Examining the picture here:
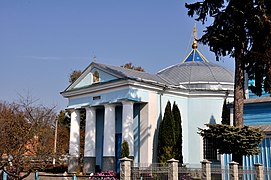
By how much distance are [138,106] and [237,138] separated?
10.4m

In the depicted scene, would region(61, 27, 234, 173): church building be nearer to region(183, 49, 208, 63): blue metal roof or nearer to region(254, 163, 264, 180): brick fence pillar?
region(183, 49, 208, 63): blue metal roof

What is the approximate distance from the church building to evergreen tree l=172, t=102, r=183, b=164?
80cm

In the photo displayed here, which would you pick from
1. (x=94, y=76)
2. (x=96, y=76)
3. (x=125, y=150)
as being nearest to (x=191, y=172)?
(x=125, y=150)

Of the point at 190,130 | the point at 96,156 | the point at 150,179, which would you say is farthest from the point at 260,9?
the point at 96,156

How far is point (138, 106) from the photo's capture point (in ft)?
75.6

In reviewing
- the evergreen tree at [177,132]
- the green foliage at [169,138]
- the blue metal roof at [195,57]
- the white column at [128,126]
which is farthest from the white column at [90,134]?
the blue metal roof at [195,57]

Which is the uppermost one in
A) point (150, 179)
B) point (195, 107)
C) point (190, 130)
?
point (195, 107)

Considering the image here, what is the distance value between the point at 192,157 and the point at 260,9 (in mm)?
12475

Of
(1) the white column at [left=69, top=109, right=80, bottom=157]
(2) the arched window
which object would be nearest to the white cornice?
(2) the arched window

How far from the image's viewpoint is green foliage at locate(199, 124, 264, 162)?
13195mm

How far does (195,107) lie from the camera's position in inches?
957

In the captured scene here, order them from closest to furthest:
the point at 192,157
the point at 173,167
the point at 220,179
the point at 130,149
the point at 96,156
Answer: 1. the point at 173,167
2. the point at 220,179
3. the point at 130,149
4. the point at 192,157
5. the point at 96,156

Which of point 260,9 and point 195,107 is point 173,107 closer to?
point 195,107

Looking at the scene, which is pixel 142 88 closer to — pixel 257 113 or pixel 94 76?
pixel 94 76
